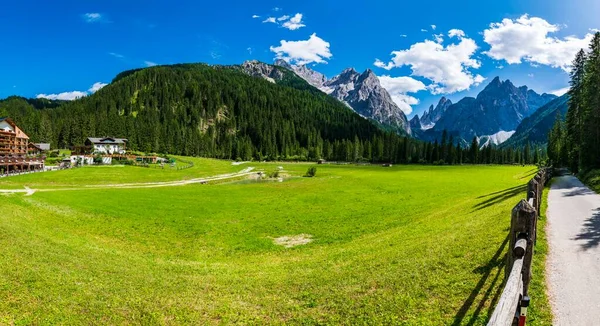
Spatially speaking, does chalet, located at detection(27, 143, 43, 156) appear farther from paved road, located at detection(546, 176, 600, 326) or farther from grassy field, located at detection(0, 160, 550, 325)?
paved road, located at detection(546, 176, 600, 326)

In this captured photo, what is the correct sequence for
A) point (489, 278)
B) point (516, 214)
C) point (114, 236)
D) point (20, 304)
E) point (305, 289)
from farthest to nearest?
1. point (114, 236)
2. point (305, 289)
3. point (20, 304)
4. point (489, 278)
5. point (516, 214)

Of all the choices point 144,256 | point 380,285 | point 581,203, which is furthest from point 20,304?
point 581,203

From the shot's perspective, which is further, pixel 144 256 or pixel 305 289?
pixel 144 256

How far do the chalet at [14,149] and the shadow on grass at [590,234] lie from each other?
103 meters

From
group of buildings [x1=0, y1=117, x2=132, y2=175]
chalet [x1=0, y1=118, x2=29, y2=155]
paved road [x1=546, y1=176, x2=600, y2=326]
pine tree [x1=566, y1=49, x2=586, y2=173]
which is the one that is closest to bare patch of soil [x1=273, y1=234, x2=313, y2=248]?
paved road [x1=546, y1=176, x2=600, y2=326]

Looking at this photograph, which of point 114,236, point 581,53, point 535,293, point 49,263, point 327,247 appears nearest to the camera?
point 535,293

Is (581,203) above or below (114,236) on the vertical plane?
above

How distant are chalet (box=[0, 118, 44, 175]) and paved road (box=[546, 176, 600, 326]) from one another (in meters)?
102

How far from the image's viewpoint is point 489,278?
423 inches

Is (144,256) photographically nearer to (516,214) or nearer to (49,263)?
(49,263)

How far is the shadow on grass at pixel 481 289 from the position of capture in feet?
29.8

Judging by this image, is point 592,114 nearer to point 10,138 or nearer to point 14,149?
point 10,138

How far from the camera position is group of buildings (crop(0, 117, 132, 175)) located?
83.1m

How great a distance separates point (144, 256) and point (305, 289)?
44.5ft
